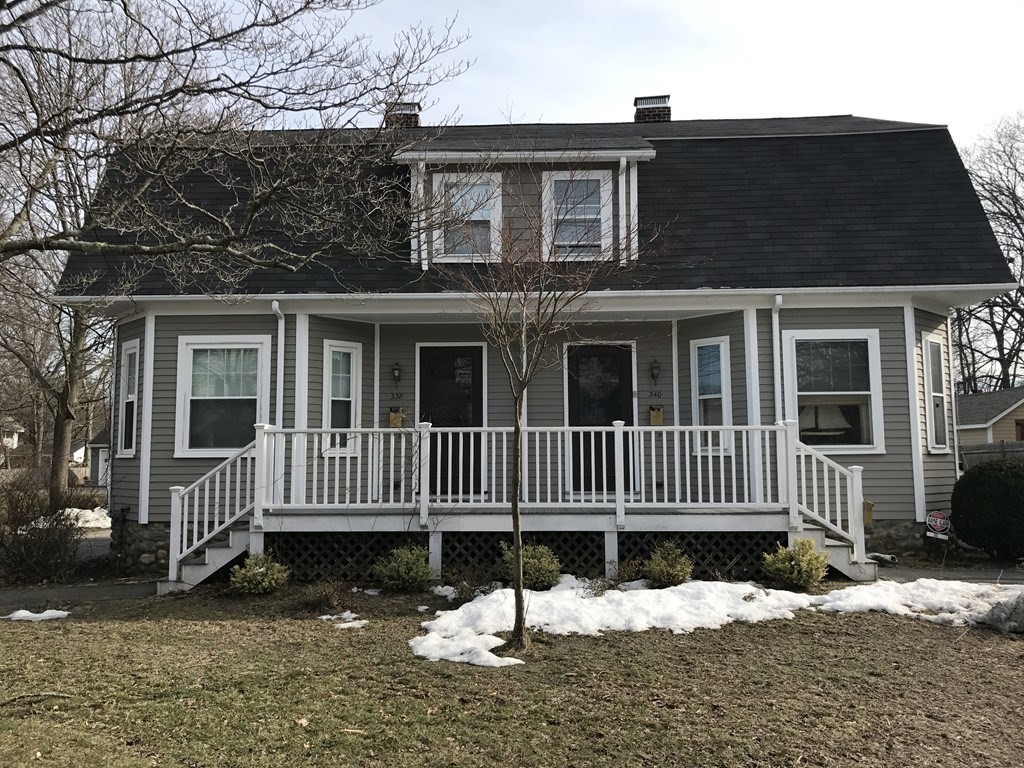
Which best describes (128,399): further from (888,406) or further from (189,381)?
(888,406)

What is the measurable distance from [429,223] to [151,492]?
485 centimetres

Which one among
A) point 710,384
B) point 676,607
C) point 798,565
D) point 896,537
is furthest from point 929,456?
point 676,607

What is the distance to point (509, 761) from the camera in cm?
355

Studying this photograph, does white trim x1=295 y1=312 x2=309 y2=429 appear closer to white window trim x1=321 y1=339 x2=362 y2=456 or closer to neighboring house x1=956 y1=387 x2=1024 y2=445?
white window trim x1=321 y1=339 x2=362 y2=456

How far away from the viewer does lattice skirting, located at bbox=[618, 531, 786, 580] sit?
7543mm

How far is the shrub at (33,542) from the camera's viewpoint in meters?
8.72

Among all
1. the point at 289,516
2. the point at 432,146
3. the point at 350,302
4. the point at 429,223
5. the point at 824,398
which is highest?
the point at 432,146

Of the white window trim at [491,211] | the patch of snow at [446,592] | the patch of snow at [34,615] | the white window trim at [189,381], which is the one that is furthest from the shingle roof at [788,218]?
the patch of snow at [34,615]

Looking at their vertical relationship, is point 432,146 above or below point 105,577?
above

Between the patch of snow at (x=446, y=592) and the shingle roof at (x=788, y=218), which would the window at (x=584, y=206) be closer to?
the shingle roof at (x=788, y=218)

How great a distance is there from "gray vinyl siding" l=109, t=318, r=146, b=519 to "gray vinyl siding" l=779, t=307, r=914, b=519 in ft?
26.5

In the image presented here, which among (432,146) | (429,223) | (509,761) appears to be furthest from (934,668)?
(432,146)

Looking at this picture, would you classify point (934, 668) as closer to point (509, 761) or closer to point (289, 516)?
point (509, 761)

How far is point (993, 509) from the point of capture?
27.7ft
